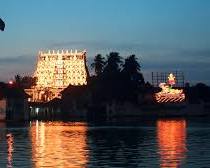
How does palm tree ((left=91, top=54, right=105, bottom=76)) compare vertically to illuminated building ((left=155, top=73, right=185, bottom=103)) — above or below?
above

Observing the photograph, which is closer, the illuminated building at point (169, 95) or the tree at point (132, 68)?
the tree at point (132, 68)

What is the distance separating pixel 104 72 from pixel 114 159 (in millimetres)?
137762

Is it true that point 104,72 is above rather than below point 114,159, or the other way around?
above

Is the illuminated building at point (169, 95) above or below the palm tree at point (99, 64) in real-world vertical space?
below

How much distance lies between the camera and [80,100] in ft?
544

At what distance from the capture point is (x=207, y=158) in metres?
32.8

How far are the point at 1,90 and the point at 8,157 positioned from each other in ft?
322

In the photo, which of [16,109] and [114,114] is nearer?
[16,109]

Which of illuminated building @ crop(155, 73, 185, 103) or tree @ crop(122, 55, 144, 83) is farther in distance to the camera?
illuminated building @ crop(155, 73, 185, 103)

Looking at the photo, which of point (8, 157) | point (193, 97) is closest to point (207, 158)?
point (8, 157)

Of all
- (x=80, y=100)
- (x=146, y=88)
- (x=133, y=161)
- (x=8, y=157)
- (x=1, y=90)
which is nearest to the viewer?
(x=133, y=161)

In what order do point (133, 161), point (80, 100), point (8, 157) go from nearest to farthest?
point (133, 161) < point (8, 157) < point (80, 100)

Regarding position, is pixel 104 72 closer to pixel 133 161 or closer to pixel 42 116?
pixel 42 116

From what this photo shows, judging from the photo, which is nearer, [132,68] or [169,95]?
[132,68]
